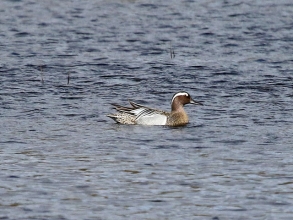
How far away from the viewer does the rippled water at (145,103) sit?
34.8ft

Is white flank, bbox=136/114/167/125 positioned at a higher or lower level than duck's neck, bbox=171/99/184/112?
lower

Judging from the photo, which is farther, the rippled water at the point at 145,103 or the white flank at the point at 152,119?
the white flank at the point at 152,119

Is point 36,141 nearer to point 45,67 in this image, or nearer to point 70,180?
point 70,180

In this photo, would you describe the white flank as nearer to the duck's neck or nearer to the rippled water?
the rippled water

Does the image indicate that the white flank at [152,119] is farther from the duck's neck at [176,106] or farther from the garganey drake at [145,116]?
the duck's neck at [176,106]

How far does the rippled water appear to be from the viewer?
10594 millimetres

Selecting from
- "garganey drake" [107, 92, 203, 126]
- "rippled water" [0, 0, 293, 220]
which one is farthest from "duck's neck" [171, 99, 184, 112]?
"rippled water" [0, 0, 293, 220]

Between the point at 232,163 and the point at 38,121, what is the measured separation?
408 cm

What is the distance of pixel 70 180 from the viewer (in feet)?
37.2

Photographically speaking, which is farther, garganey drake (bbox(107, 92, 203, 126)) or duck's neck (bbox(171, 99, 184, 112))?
duck's neck (bbox(171, 99, 184, 112))

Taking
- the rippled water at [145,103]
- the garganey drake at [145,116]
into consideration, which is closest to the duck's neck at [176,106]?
the garganey drake at [145,116]

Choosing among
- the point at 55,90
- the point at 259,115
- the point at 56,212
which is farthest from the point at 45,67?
the point at 56,212

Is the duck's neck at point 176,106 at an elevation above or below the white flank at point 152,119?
above

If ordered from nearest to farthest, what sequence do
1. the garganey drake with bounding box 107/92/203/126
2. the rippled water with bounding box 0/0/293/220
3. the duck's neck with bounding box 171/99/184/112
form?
the rippled water with bounding box 0/0/293/220, the garganey drake with bounding box 107/92/203/126, the duck's neck with bounding box 171/99/184/112
